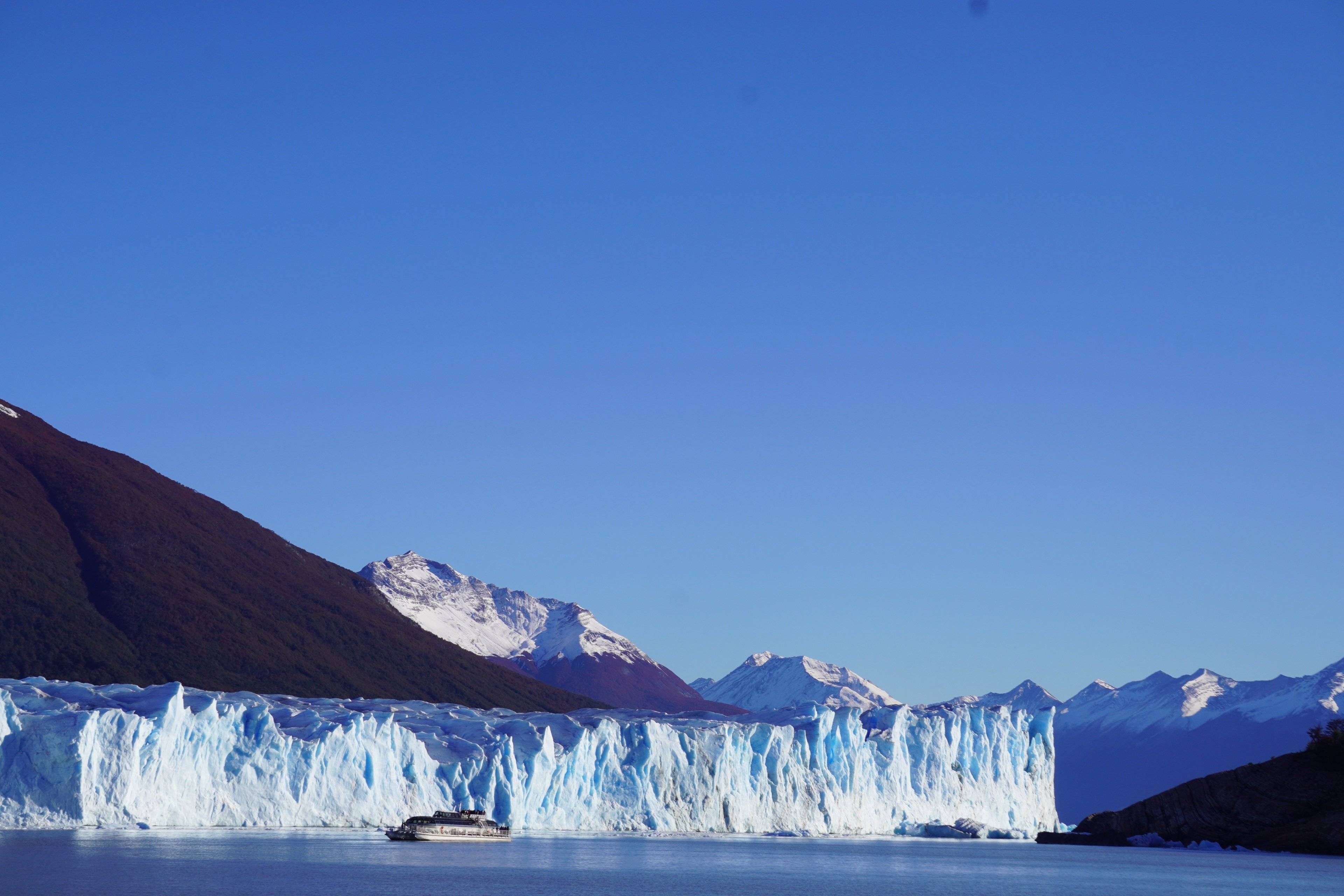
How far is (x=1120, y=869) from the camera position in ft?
163

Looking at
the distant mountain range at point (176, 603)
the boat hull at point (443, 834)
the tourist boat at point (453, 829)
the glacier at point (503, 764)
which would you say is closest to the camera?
the glacier at point (503, 764)

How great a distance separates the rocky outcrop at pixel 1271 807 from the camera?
5641cm

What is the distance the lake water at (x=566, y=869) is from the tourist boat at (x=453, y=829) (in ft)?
1.95

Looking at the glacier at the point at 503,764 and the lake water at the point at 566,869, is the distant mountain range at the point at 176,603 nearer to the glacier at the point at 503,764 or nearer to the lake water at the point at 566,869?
the glacier at the point at 503,764

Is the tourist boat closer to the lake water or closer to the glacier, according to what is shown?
the lake water

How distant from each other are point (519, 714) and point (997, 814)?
29.1 m

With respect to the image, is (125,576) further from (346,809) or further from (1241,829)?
(1241,829)

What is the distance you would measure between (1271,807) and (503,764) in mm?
30120

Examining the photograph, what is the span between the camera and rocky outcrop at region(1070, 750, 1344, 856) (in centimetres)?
5641

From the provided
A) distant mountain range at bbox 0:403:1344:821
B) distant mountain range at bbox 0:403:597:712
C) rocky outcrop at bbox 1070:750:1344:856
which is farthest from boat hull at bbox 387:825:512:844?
distant mountain range at bbox 0:403:597:712

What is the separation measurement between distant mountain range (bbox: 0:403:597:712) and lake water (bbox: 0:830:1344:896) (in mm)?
46084

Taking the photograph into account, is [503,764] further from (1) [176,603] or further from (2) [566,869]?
(1) [176,603]

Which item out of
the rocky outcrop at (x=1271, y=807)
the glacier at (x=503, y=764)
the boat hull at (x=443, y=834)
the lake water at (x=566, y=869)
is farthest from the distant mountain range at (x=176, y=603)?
the rocky outcrop at (x=1271, y=807)

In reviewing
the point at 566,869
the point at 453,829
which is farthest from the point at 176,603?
the point at 566,869
